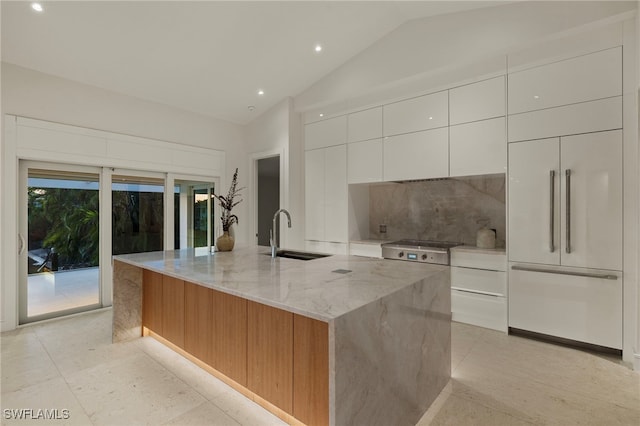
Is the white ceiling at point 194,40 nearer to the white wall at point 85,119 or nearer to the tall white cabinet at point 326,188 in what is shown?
the white wall at point 85,119

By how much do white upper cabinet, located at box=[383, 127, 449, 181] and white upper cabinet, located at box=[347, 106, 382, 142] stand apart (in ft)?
0.76

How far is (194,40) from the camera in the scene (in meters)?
3.40

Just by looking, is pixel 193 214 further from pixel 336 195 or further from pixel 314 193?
pixel 336 195

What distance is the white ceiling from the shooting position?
2.90 metres

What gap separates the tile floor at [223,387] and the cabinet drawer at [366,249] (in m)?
1.50

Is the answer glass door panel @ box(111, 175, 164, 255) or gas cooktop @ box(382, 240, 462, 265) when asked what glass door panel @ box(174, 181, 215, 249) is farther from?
gas cooktop @ box(382, 240, 462, 265)

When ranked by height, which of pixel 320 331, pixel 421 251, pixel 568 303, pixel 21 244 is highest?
pixel 21 244

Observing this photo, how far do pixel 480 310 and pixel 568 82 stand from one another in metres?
2.40

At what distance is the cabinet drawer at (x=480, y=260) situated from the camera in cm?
323

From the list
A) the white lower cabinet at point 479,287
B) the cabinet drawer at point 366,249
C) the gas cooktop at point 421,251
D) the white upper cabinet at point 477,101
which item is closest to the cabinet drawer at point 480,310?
the white lower cabinet at point 479,287

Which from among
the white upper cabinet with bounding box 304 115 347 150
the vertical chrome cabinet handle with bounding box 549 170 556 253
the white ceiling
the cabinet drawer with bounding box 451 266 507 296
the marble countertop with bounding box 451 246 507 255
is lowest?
the cabinet drawer with bounding box 451 266 507 296

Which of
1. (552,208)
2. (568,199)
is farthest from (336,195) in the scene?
(568,199)

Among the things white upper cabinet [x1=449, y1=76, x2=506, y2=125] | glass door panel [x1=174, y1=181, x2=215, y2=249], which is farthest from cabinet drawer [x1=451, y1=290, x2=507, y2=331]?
glass door panel [x1=174, y1=181, x2=215, y2=249]

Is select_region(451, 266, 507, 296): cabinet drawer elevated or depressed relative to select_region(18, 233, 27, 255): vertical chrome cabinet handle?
depressed
